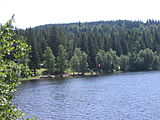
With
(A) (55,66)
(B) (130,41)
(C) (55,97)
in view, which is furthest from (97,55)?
(C) (55,97)

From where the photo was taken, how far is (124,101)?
4322 cm

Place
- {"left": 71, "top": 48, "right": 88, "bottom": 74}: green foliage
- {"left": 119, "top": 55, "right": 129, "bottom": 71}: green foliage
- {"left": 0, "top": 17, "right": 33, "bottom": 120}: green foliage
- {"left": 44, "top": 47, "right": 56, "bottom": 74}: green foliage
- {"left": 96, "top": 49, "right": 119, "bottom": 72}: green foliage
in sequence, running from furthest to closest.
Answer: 1. {"left": 119, "top": 55, "right": 129, "bottom": 71}: green foliage
2. {"left": 96, "top": 49, "right": 119, "bottom": 72}: green foliage
3. {"left": 71, "top": 48, "right": 88, "bottom": 74}: green foliage
4. {"left": 44, "top": 47, "right": 56, "bottom": 74}: green foliage
5. {"left": 0, "top": 17, "right": 33, "bottom": 120}: green foliage

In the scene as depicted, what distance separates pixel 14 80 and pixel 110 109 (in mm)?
31094

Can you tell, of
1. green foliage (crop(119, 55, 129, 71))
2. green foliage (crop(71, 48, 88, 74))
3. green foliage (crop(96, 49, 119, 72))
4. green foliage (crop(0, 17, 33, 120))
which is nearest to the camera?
green foliage (crop(0, 17, 33, 120))

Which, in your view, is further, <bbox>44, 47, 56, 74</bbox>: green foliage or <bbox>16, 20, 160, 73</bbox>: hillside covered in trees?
<bbox>16, 20, 160, 73</bbox>: hillside covered in trees

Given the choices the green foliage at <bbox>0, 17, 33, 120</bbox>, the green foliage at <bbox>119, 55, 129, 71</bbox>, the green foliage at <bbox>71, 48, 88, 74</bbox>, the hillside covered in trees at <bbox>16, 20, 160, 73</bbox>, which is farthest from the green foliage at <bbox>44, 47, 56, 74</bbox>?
the green foliage at <bbox>0, 17, 33, 120</bbox>

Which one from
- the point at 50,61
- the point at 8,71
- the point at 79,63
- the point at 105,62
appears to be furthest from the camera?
the point at 105,62

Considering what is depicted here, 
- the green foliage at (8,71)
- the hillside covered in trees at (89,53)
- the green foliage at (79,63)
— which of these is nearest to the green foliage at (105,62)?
the hillside covered in trees at (89,53)

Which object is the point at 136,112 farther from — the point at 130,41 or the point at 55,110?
the point at 130,41

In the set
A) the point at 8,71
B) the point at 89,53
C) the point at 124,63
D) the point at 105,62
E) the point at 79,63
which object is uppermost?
the point at 89,53

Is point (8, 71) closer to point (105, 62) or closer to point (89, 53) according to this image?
point (105, 62)

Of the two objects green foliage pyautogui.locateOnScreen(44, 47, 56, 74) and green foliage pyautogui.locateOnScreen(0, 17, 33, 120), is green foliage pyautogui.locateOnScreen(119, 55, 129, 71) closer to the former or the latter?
green foliage pyautogui.locateOnScreen(44, 47, 56, 74)

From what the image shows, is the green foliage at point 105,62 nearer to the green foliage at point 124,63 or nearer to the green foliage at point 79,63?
the green foliage at point 124,63

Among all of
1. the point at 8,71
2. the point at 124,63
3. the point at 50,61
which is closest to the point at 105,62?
the point at 124,63
